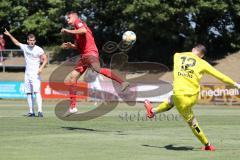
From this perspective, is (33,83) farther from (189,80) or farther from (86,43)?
(189,80)

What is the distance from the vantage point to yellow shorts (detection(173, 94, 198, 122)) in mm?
10531

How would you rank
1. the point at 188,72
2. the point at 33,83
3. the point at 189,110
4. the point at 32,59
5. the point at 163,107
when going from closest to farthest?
the point at 188,72 < the point at 189,110 < the point at 163,107 < the point at 33,83 < the point at 32,59

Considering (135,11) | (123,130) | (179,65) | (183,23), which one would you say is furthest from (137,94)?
(179,65)

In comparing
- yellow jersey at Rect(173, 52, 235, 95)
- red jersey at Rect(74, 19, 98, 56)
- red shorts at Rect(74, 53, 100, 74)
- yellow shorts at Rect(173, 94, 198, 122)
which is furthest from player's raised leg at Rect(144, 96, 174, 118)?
red jersey at Rect(74, 19, 98, 56)

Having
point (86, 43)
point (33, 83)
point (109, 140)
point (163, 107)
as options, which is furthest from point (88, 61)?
point (33, 83)

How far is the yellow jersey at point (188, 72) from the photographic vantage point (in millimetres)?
10433

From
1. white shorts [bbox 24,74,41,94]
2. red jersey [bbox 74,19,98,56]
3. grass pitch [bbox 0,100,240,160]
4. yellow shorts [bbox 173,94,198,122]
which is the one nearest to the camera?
grass pitch [bbox 0,100,240,160]

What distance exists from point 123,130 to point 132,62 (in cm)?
3758

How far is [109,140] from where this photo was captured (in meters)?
11.5

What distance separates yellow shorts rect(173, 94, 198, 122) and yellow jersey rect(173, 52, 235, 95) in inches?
2.8

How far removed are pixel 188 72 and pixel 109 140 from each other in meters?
2.14

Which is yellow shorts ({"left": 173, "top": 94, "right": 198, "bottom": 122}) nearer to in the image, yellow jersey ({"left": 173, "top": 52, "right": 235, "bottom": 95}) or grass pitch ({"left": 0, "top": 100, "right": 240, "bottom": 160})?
yellow jersey ({"left": 173, "top": 52, "right": 235, "bottom": 95})

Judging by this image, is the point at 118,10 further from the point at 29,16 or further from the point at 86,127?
the point at 86,127

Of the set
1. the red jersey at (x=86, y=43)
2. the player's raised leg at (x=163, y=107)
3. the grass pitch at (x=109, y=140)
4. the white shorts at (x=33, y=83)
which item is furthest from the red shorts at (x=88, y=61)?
the white shorts at (x=33, y=83)
